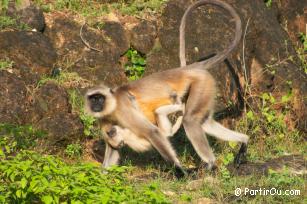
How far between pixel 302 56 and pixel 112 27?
2.88 m

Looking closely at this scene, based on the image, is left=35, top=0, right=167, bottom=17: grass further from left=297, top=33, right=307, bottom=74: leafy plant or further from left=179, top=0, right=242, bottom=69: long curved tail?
left=297, top=33, right=307, bottom=74: leafy plant

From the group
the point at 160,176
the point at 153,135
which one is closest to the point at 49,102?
the point at 153,135

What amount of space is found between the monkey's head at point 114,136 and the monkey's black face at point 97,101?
0.27 metres

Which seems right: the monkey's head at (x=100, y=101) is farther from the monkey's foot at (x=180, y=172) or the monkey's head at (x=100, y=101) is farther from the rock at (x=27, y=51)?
the rock at (x=27, y=51)

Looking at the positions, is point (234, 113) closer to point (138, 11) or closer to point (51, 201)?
point (138, 11)

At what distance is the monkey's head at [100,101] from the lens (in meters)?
7.34

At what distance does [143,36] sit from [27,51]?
1673 millimetres

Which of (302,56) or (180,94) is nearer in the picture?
(180,94)

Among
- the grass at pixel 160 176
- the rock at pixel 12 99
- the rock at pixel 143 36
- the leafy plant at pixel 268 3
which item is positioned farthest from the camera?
the leafy plant at pixel 268 3

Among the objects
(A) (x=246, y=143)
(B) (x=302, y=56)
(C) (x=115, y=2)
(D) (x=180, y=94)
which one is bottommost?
(A) (x=246, y=143)

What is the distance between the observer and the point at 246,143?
314 inches

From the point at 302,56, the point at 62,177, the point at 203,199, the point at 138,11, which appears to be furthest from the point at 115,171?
the point at 302,56

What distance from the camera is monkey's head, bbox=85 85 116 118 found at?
7344 mm

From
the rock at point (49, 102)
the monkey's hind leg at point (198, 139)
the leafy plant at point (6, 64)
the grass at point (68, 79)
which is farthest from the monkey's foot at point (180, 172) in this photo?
the leafy plant at point (6, 64)
